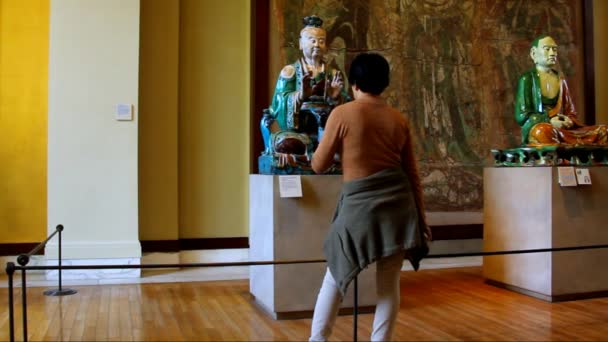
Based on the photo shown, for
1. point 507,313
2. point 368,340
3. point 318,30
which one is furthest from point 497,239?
point 318,30

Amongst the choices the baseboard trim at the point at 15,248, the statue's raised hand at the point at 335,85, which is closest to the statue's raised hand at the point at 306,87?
the statue's raised hand at the point at 335,85

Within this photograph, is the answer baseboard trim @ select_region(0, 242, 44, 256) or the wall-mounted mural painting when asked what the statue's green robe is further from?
baseboard trim @ select_region(0, 242, 44, 256)

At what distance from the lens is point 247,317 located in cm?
454

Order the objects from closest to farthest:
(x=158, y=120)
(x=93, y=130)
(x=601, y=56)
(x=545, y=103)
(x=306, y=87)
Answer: (x=306, y=87), (x=545, y=103), (x=93, y=130), (x=158, y=120), (x=601, y=56)

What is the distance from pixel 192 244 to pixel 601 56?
6315 millimetres

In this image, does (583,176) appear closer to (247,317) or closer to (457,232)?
(457,232)

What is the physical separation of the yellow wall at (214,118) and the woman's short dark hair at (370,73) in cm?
405

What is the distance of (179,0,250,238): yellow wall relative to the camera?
673 cm

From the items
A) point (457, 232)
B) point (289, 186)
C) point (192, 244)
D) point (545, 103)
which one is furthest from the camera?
point (457, 232)

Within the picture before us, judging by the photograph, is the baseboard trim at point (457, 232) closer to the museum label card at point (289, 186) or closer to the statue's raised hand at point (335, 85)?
the statue's raised hand at point (335, 85)

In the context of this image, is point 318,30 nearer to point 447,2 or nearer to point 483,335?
point 483,335

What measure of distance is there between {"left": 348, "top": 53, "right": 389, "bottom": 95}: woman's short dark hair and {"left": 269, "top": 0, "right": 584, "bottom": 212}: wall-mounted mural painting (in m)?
4.31

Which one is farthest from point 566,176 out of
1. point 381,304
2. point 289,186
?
point 381,304

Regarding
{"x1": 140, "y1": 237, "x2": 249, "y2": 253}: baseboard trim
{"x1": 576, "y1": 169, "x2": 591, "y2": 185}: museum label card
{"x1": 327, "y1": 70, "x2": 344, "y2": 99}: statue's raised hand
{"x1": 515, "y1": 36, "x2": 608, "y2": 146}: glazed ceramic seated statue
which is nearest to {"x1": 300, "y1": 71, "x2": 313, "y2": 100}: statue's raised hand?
{"x1": 327, "y1": 70, "x2": 344, "y2": 99}: statue's raised hand
